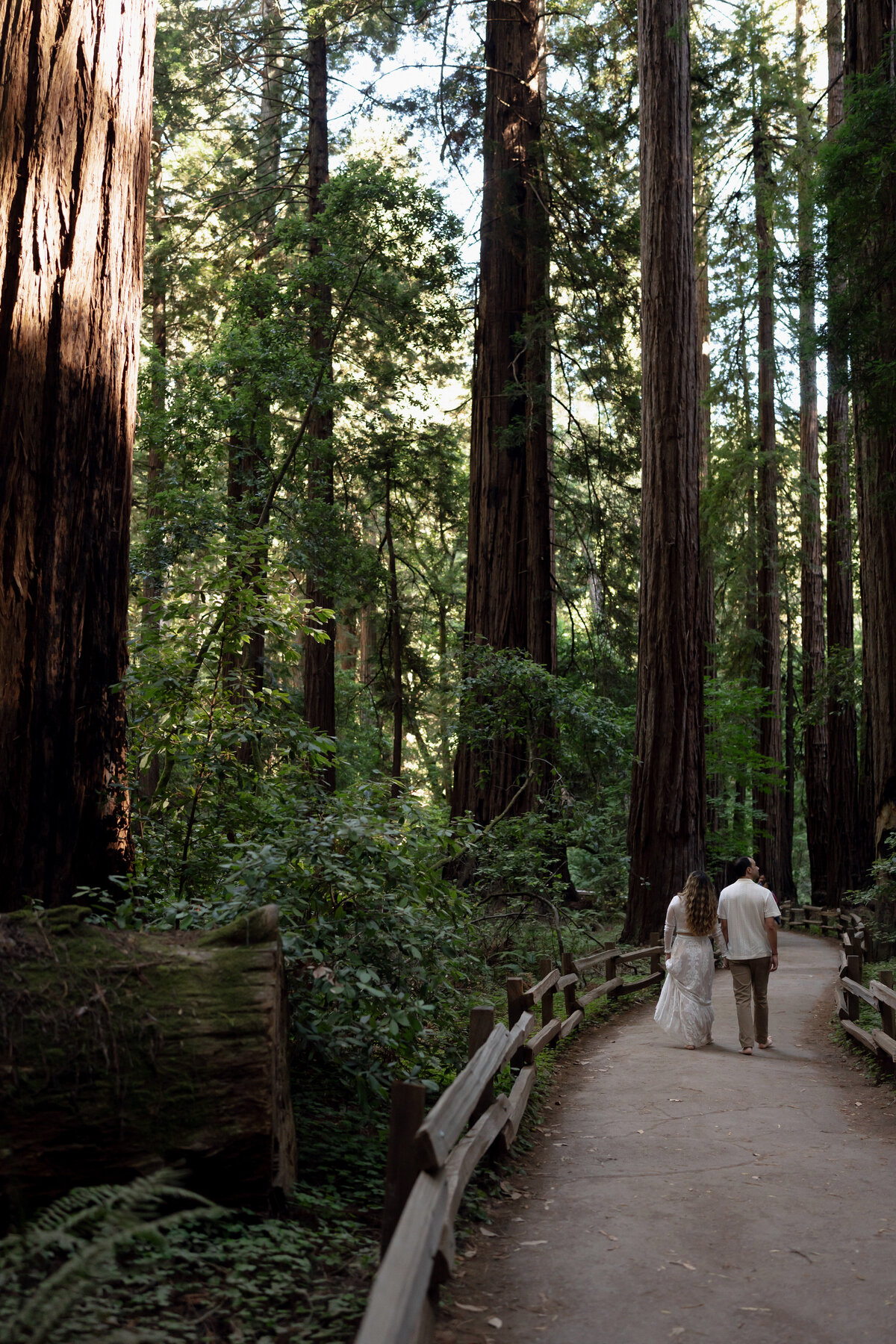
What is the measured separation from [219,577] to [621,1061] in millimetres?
6059

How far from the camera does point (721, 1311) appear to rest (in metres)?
4.27

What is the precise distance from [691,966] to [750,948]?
0.61m

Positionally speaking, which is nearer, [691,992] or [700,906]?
[691,992]

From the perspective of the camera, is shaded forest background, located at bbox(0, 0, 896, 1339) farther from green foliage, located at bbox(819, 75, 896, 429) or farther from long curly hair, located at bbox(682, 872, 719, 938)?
long curly hair, located at bbox(682, 872, 719, 938)

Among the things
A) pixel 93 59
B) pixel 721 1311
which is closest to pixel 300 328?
pixel 93 59

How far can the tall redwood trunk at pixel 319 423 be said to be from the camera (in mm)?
19422

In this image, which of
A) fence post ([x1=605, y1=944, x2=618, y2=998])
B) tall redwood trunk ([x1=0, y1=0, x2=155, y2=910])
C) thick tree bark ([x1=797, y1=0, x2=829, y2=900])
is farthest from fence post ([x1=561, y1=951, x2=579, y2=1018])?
thick tree bark ([x1=797, y1=0, x2=829, y2=900])

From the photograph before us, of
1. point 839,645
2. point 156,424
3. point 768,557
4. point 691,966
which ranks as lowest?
point 691,966

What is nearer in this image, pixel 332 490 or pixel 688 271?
pixel 688 271

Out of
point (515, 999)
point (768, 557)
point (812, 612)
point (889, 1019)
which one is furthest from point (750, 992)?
point (812, 612)

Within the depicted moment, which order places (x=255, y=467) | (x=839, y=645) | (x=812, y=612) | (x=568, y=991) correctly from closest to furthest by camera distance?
(x=568, y=991)
(x=255, y=467)
(x=839, y=645)
(x=812, y=612)

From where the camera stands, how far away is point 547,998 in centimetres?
988

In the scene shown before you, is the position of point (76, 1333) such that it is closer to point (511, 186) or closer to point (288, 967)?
point (288, 967)

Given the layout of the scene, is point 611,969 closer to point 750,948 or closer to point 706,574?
point 750,948
